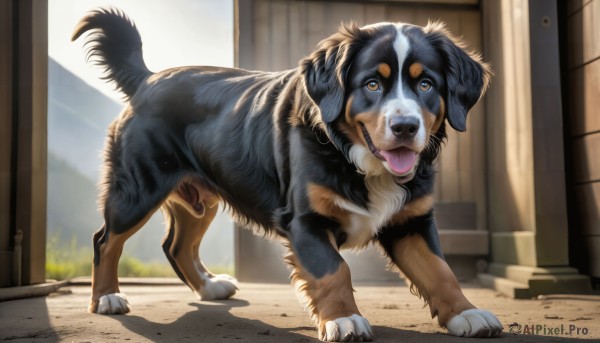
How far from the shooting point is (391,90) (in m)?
2.37

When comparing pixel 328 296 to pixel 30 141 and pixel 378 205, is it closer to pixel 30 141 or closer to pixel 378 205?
pixel 378 205

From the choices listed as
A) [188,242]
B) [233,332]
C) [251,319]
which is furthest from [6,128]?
[233,332]

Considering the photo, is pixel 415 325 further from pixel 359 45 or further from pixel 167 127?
pixel 167 127

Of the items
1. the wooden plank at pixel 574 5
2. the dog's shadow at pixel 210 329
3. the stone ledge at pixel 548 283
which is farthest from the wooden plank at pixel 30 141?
the wooden plank at pixel 574 5

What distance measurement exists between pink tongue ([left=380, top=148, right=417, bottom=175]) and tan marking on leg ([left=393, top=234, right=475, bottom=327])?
420 millimetres

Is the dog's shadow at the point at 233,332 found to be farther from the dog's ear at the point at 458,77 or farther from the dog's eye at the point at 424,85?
the dog's eye at the point at 424,85

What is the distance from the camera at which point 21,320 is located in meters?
2.89

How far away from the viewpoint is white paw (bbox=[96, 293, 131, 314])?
3.06 meters

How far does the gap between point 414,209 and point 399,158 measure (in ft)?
1.07

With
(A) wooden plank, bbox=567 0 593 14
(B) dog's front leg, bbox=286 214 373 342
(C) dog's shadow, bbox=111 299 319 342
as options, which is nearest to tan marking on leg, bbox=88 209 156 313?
(C) dog's shadow, bbox=111 299 319 342

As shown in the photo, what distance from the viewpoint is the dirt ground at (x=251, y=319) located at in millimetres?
2414

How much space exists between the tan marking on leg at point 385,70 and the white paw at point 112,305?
5.41ft

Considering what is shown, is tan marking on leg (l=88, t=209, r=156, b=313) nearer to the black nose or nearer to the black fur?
the black fur

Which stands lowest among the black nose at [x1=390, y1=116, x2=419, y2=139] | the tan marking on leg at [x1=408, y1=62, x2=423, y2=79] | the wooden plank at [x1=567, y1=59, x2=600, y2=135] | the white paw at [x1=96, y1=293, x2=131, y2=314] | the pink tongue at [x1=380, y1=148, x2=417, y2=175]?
the white paw at [x1=96, y1=293, x2=131, y2=314]
